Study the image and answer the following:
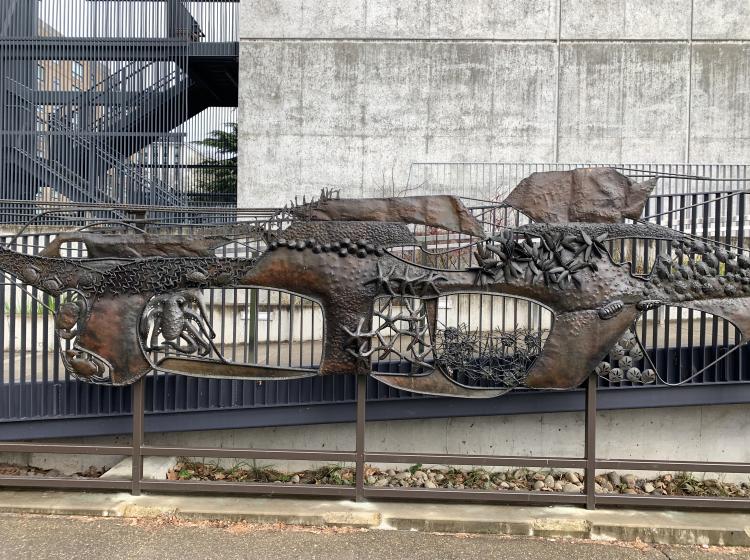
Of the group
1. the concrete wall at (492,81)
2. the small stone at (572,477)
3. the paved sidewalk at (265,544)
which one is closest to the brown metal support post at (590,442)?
the paved sidewalk at (265,544)

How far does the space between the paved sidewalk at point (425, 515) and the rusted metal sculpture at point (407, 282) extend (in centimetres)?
99

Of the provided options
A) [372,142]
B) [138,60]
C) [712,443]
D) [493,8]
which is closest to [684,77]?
[493,8]

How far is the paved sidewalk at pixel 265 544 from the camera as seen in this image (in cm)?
453

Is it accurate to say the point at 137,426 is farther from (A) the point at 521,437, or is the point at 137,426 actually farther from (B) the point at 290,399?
(A) the point at 521,437

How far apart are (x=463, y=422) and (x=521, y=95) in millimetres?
8467

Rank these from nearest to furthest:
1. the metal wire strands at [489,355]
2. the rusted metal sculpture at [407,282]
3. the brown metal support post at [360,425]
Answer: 1. the rusted metal sculpture at [407,282]
2. the metal wire strands at [489,355]
3. the brown metal support post at [360,425]

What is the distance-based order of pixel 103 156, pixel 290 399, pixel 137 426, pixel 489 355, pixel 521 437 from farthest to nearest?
pixel 103 156
pixel 521 437
pixel 290 399
pixel 137 426
pixel 489 355

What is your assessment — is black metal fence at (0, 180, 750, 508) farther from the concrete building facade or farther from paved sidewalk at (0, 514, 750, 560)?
the concrete building facade

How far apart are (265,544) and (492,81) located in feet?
34.1

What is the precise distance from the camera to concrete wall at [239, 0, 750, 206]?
12742mm

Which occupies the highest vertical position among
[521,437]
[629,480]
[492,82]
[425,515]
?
[492,82]

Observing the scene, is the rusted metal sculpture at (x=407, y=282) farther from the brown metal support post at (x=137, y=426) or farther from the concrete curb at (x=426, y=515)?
the concrete curb at (x=426, y=515)

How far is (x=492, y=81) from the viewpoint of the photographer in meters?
12.8

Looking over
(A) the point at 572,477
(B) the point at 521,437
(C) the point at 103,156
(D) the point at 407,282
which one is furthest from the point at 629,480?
(C) the point at 103,156
